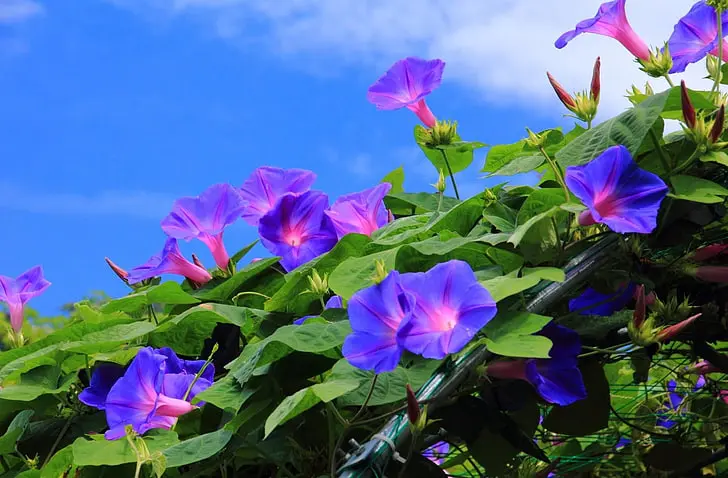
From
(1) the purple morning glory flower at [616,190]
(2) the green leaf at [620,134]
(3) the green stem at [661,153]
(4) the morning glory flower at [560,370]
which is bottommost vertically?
(4) the morning glory flower at [560,370]

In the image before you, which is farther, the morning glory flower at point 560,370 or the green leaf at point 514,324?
the morning glory flower at point 560,370

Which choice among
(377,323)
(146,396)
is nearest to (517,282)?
(377,323)

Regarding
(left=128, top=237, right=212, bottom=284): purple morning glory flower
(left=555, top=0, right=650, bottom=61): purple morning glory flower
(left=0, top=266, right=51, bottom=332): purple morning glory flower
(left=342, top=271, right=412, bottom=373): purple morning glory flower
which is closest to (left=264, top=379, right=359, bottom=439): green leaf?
(left=342, top=271, right=412, bottom=373): purple morning glory flower

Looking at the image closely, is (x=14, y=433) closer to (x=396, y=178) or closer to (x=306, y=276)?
(x=306, y=276)

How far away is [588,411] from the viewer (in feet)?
4.88

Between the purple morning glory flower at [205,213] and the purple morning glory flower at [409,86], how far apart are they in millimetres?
357

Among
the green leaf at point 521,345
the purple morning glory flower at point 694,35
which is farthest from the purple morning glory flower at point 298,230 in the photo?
the purple morning glory flower at point 694,35

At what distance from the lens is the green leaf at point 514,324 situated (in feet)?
3.57

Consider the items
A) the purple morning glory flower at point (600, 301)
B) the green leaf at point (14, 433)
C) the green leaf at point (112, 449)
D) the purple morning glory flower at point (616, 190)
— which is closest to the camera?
the purple morning glory flower at point (616, 190)

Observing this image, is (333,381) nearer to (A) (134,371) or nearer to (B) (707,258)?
(A) (134,371)

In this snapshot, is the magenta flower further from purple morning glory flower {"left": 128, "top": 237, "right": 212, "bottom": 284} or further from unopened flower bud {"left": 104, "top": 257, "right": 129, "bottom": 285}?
unopened flower bud {"left": 104, "top": 257, "right": 129, "bottom": 285}

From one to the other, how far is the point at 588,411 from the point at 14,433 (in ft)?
3.39

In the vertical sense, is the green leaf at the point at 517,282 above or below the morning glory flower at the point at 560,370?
above

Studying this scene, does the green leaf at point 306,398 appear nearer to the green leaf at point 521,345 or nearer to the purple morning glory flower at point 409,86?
the green leaf at point 521,345
